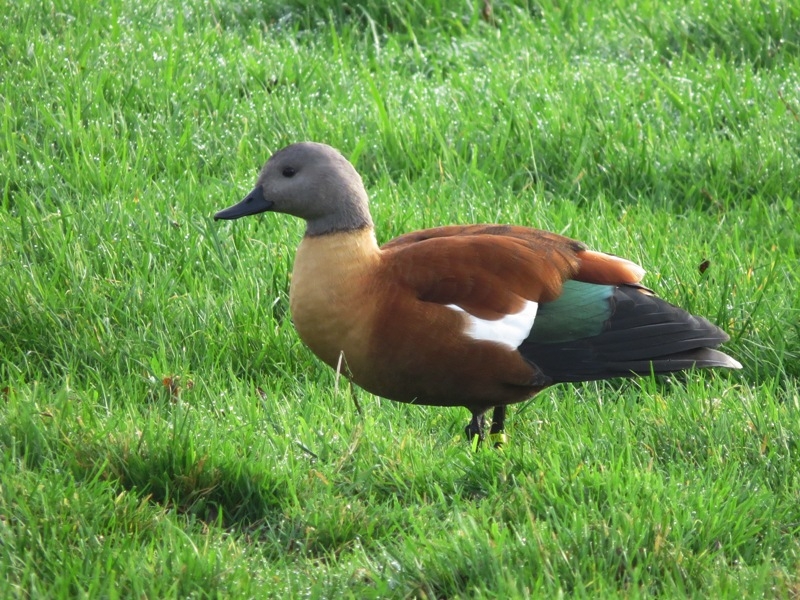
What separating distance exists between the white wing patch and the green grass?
1.13 feet

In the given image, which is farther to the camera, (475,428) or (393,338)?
(475,428)

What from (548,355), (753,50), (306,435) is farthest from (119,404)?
(753,50)

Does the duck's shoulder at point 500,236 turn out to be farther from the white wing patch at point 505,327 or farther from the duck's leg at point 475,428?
the duck's leg at point 475,428

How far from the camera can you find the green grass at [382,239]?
10.2ft

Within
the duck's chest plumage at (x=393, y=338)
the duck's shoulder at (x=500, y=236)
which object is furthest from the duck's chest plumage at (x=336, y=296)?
the duck's shoulder at (x=500, y=236)

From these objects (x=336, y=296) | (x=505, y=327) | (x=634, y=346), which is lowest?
(x=634, y=346)

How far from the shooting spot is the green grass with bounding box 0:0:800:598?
10.2 feet

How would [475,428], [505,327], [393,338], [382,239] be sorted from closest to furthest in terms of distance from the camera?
1. [393,338]
2. [505,327]
3. [475,428]
4. [382,239]

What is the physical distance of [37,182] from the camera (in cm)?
520

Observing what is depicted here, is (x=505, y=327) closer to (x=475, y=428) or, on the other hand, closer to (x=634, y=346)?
(x=475, y=428)

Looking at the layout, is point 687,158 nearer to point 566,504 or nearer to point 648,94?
point 648,94

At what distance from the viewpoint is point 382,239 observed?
16.7 ft

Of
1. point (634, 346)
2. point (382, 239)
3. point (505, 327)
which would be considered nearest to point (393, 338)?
point (505, 327)

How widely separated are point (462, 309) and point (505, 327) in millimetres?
163
